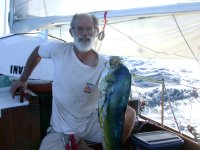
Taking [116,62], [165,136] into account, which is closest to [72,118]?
[165,136]

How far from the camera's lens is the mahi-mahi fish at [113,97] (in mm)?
1925

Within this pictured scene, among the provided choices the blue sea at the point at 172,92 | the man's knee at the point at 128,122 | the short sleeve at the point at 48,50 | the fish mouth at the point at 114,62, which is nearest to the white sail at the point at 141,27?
the short sleeve at the point at 48,50

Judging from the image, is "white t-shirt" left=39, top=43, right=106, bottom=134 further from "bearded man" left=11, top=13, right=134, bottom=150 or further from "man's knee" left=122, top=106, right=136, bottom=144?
"man's knee" left=122, top=106, right=136, bottom=144

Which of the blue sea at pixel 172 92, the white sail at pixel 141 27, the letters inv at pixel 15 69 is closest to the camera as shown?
the white sail at pixel 141 27

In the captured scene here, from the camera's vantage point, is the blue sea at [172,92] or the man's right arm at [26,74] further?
the blue sea at [172,92]

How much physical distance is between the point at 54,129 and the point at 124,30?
1.47 meters

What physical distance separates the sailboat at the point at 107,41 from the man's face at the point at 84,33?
395mm

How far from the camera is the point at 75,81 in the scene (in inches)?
110

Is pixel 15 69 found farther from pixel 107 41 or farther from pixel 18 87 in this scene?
pixel 107 41

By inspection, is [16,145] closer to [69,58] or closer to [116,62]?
[69,58]

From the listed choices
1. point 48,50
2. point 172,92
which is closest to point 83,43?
point 48,50

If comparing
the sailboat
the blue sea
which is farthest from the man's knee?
the blue sea

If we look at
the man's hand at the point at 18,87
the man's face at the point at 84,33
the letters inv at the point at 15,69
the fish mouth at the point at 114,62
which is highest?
the man's face at the point at 84,33

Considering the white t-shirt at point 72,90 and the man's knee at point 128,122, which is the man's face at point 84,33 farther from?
the man's knee at point 128,122
